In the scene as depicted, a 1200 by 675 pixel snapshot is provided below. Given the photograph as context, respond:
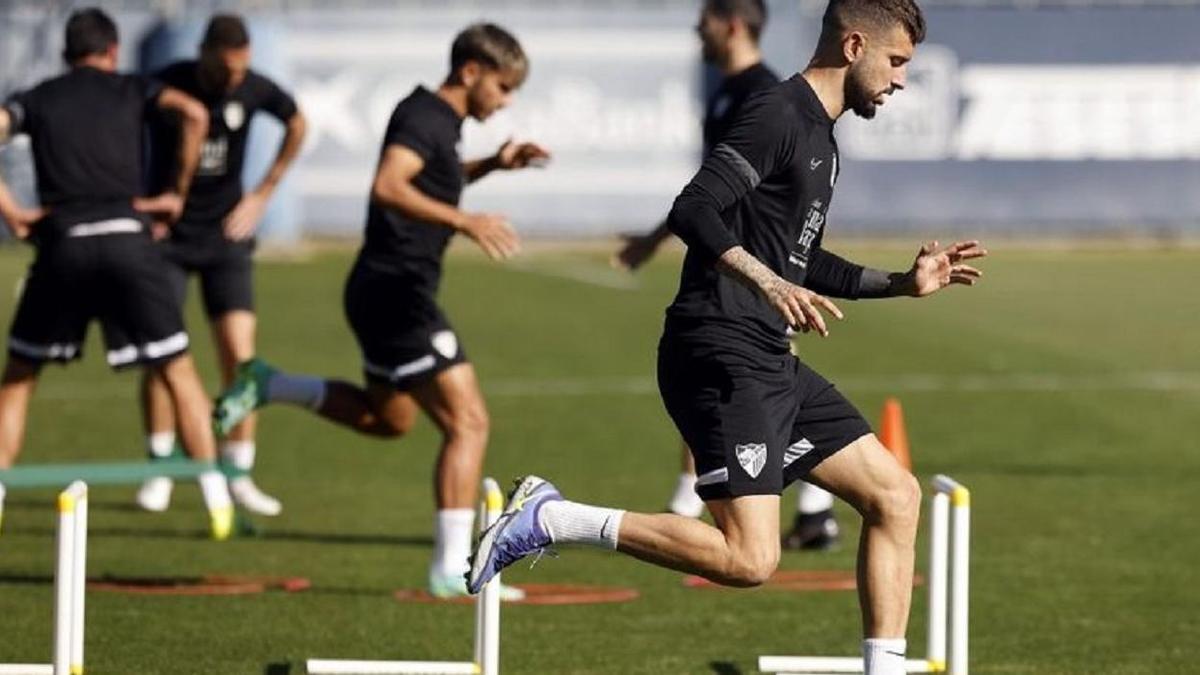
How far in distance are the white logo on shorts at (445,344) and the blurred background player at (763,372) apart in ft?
10.00

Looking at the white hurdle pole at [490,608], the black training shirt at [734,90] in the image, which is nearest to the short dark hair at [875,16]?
the white hurdle pole at [490,608]

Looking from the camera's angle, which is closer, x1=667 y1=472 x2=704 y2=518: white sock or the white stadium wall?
x1=667 y1=472 x2=704 y2=518: white sock

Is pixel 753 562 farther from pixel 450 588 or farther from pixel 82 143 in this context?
pixel 82 143

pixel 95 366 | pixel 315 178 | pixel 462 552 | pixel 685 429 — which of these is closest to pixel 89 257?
pixel 462 552

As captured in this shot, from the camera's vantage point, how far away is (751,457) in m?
8.16

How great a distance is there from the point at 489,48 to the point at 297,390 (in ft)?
6.54

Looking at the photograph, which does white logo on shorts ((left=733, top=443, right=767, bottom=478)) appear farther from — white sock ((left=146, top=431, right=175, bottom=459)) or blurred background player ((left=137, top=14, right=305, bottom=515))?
white sock ((left=146, top=431, right=175, bottom=459))

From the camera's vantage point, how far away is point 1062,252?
135ft

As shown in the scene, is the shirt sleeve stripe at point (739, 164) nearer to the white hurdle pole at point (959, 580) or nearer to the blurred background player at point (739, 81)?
the white hurdle pole at point (959, 580)

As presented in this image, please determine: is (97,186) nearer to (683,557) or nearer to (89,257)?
(89,257)

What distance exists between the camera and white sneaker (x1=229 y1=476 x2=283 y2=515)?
14148mm

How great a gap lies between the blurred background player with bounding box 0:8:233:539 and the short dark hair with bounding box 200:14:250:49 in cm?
88

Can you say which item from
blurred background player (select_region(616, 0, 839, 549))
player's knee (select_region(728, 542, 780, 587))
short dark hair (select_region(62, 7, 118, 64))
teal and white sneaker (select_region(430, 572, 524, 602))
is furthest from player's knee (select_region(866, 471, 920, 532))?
short dark hair (select_region(62, 7, 118, 64))

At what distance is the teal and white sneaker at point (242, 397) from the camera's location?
40.4 feet
